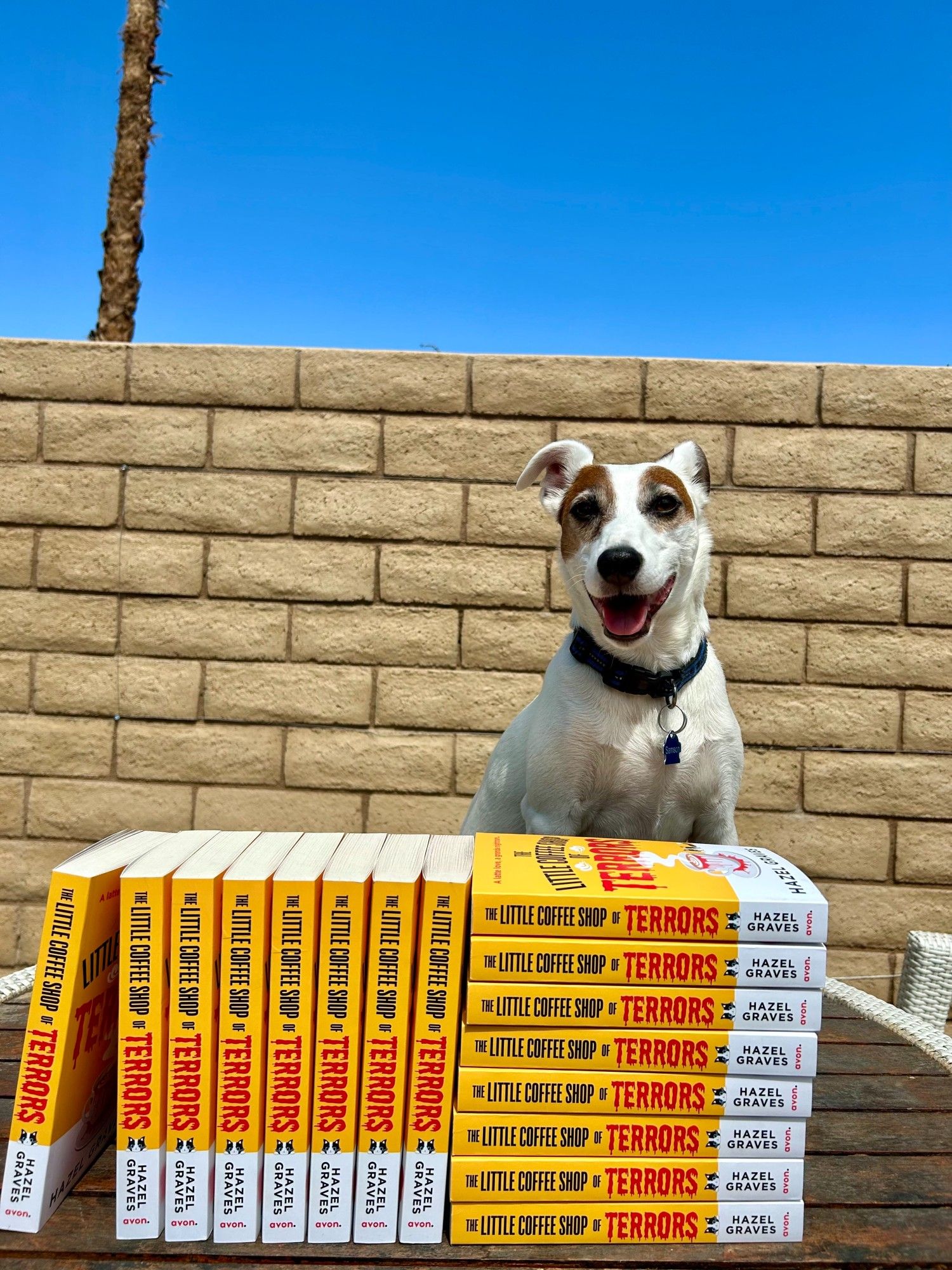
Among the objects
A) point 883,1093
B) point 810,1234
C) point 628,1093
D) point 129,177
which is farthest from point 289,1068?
point 129,177

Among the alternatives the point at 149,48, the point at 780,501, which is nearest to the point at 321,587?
the point at 780,501

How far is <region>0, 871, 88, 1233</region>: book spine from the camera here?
1.29m

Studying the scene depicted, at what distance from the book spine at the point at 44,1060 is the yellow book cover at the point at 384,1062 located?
45 centimetres

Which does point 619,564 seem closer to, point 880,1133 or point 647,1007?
point 647,1007

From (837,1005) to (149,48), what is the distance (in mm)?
7742

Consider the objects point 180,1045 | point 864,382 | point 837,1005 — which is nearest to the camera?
point 180,1045

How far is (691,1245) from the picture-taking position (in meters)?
1.32

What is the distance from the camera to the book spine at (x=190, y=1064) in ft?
4.27

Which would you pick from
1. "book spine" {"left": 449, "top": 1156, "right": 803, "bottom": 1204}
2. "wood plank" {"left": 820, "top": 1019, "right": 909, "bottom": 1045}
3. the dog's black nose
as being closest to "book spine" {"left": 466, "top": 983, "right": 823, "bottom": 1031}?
"book spine" {"left": 449, "top": 1156, "right": 803, "bottom": 1204}

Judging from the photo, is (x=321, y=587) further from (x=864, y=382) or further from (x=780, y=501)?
(x=864, y=382)

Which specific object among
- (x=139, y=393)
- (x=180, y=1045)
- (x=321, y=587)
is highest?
(x=139, y=393)

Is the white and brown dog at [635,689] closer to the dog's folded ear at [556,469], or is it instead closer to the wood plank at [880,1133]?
the dog's folded ear at [556,469]

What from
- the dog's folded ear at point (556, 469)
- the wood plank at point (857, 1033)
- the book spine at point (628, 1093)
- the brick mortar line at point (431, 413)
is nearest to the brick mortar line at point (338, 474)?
the brick mortar line at point (431, 413)

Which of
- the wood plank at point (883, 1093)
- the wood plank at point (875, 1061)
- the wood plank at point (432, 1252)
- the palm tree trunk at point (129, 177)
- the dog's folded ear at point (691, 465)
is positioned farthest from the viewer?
the palm tree trunk at point (129, 177)
